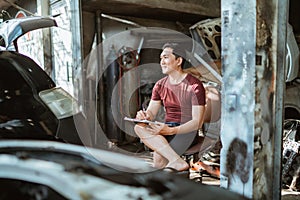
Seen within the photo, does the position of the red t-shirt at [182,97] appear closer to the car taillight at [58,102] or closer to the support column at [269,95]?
the car taillight at [58,102]

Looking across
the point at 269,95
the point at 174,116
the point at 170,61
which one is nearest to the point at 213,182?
the point at 174,116

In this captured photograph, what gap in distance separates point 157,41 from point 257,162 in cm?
437

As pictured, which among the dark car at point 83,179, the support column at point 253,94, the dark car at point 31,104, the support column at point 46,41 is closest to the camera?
the dark car at point 83,179

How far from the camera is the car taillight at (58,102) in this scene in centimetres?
192

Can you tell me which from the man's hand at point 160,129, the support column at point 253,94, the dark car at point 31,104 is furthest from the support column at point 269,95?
the man's hand at point 160,129

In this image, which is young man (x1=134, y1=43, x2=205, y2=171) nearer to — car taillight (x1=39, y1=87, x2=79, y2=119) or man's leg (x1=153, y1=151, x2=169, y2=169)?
man's leg (x1=153, y1=151, x2=169, y2=169)

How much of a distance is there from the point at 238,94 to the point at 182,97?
1404 mm

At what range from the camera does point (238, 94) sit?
137 centimetres

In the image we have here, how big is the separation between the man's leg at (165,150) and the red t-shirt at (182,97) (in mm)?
345

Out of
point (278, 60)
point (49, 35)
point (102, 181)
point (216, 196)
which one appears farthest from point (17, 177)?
point (49, 35)

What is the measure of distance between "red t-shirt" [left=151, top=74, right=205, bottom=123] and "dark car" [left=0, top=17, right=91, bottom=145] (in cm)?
90

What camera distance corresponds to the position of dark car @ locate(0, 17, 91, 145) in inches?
63.4

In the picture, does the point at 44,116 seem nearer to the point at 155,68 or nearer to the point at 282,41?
the point at 282,41

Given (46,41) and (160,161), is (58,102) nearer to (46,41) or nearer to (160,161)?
(160,161)
